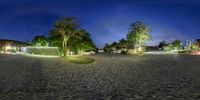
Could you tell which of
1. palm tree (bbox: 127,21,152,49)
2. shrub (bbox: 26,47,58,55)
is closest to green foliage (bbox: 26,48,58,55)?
shrub (bbox: 26,47,58,55)

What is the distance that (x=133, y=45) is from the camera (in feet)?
634

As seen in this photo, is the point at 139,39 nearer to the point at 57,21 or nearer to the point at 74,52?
the point at 74,52

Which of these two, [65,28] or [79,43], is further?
[79,43]

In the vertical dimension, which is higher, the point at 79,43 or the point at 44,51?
the point at 79,43

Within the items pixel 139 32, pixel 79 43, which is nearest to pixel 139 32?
pixel 139 32

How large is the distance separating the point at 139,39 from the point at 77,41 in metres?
42.4

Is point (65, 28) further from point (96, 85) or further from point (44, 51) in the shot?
point (96, 85)

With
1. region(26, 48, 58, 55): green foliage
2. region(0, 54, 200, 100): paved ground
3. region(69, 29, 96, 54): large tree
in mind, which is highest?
region(69, 29, 96, 54): large tree

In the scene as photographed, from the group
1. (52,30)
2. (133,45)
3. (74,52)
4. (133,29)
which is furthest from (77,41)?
(133,45)

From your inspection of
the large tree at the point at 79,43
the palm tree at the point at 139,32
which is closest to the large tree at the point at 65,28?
the large tree at the point at 79,43

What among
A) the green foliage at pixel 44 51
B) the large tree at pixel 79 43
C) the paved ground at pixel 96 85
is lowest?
the paved ground at pixel 96 85

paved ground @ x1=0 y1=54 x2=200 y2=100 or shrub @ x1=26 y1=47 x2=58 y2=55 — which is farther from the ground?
shrub @ x1=26 y1=47 x2=58 y2=55

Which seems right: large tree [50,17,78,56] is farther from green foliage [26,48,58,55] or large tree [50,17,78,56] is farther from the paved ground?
the paved ground

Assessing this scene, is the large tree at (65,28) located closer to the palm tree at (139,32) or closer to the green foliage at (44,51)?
the green foliage at (44,51)
